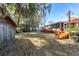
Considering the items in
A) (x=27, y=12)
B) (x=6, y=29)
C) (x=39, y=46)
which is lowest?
(x=39, y=46)

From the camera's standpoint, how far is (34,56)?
2297 mm

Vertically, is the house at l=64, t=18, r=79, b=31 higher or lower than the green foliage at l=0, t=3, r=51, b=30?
lower

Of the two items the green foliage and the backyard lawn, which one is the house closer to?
the backyard lawn

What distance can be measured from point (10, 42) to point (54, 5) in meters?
0.73

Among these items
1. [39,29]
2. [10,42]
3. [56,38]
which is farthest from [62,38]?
[10,42]

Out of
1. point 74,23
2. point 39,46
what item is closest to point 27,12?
point 39,46

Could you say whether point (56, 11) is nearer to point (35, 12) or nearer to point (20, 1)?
point (35, 12)

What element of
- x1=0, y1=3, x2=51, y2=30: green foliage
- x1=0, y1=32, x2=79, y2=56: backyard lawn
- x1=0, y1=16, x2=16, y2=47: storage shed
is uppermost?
x1=0, y1=3, x2=51, y2=30: green foliage

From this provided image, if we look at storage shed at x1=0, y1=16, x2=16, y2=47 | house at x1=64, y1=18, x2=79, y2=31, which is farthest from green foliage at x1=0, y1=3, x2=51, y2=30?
house at x1=64, y1=18, x2=79, y2=31

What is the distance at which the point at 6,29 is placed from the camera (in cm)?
227

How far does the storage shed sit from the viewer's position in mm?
2254

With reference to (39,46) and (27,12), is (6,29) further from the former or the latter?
(39,46)

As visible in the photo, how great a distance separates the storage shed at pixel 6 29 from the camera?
2.25 m

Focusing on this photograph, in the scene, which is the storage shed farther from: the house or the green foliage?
the house
